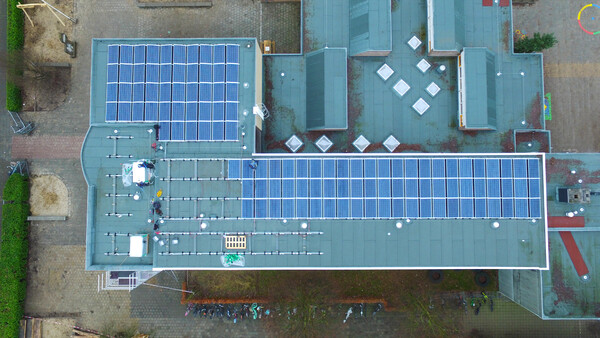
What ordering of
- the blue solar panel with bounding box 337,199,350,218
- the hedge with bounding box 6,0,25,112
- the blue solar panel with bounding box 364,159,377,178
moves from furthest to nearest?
the hedge with bounding box 6,0,25,112 < the blue solar panel with bounding box 364,159,377,178 < the blue solar panel with bounding box 337,199,350,218

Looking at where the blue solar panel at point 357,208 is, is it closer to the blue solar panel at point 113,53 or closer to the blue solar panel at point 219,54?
the blue solar panel at point 219,54

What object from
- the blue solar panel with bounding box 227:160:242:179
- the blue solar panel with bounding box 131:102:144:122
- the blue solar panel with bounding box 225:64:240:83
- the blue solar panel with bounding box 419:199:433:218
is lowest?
the blue solar panel with bounding box 419:199:433:218

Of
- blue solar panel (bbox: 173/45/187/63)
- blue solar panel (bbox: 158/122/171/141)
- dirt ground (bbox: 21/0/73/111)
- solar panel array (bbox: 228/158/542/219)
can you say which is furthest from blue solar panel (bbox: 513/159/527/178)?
dirt ground (bbox: 21/0/73/111)

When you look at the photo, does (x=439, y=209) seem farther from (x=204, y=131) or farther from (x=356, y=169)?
(x=204, y=131)

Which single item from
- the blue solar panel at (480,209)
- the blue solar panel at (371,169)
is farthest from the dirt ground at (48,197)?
the blue solar panel at (480,209)

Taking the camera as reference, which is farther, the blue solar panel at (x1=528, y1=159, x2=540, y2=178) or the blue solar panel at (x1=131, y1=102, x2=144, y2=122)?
the blue solar panel at (x1=131, y1=102, x2=144, y2=122)

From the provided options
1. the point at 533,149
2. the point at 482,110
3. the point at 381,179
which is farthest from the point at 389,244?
the point at 533,149

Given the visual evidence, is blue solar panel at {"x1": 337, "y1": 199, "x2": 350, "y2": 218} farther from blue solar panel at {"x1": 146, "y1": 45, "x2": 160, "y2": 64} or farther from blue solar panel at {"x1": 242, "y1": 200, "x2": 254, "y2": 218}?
blue solar panel at {"x1": 146, "y1": 45, "x2": 160, "y2": 64}
